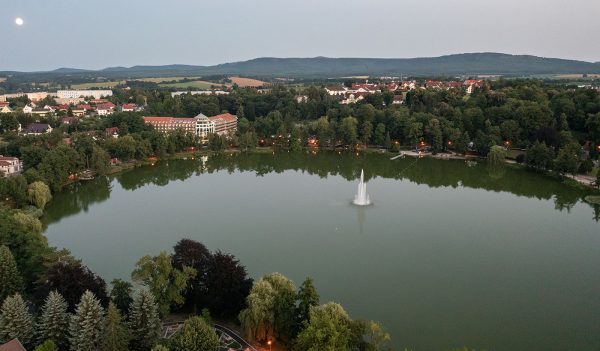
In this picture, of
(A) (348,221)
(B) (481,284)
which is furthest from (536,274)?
(A) (348,221)

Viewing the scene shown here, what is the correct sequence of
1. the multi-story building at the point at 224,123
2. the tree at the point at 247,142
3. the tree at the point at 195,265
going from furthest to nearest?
the multi-story building at the point at 224,123, the tree at the point at 247,142, the tree at the point at 195,265

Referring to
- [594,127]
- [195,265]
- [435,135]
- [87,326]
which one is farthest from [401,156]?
[87,326]

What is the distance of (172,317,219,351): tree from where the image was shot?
30.9 feet

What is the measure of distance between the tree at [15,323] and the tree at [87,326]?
0.97 meters

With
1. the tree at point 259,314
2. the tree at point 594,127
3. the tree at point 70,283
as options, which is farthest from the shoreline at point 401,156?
the tree at point 259,314

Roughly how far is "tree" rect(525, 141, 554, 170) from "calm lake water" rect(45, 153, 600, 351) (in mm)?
1674

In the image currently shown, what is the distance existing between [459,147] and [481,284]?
22925 mm

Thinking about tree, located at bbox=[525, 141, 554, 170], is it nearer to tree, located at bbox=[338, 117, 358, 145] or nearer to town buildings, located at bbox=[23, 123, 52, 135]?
tree, located at bbox=[338, 117, 358, 145]

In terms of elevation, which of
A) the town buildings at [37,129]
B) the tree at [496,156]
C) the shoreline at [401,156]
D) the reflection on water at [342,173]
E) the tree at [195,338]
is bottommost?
the reflection on water at [342,173]

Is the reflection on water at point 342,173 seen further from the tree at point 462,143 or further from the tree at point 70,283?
the tree at point 70,283

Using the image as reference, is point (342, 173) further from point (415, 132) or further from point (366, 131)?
point (415, 132)

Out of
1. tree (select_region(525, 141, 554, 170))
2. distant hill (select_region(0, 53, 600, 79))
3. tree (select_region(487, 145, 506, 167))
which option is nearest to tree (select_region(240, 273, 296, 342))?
tree (select_region(525, 141, 554, 170))

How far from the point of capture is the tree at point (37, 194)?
2181cm

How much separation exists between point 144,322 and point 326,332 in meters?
3.90
